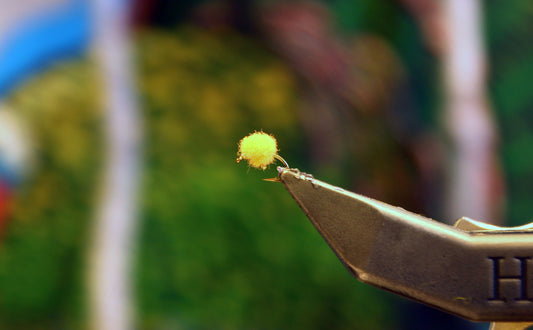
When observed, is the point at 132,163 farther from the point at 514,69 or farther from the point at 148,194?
the point at 514,69

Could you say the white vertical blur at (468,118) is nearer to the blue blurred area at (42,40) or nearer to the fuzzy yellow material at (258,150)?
the blue blurred area at (42,40)

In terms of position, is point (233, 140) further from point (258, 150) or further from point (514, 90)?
point (258, 150)

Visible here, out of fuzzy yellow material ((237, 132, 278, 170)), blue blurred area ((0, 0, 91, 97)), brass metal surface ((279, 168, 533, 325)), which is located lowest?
brass metal surface ((279, 168, 533, 325))

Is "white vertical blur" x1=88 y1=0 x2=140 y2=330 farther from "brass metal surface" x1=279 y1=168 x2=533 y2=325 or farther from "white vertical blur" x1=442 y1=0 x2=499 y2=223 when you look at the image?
"brass metal surface" x1=279 y1=168 x2=533 y2=325

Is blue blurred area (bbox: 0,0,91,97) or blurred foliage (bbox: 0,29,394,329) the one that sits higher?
blue blurred area (bbox: 0,0,91,97)

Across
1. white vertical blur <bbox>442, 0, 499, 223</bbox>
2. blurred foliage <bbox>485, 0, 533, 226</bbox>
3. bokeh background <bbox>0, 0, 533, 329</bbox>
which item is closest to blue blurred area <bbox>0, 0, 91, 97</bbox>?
bokeh background <bbox>0, 0, 533, 329</bbox>

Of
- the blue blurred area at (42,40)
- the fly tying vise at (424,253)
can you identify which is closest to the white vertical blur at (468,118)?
the blue blurred area at (42,40)

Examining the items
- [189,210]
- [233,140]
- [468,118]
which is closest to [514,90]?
[468,118]

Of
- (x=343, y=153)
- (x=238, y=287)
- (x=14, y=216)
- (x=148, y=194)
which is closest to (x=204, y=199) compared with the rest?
(x=148, y=194)
